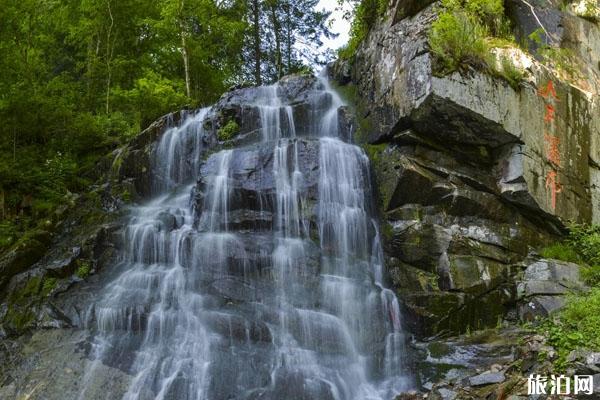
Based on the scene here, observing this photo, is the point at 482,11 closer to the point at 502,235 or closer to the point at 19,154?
the point at 502,235

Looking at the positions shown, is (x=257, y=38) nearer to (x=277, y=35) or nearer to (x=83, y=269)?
(x=277, y=35)

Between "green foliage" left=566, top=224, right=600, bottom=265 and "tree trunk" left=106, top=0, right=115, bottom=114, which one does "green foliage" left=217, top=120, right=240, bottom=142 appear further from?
"green foliage" left=566, top=224, right=600, bottom=265

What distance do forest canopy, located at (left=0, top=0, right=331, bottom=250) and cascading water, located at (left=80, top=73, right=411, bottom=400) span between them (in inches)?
100

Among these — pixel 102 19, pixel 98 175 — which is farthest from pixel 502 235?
pixel 102 19

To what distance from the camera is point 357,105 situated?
37.8 feet

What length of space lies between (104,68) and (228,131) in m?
6.99

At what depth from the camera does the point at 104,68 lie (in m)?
16.1

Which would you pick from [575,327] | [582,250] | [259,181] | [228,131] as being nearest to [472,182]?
[582,250]

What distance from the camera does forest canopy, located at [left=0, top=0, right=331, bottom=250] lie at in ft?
33.8

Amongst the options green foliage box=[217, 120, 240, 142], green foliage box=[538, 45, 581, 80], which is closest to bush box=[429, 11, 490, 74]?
green foliage box=[538, 45, 581, 80]

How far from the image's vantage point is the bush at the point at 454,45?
8.99 metres

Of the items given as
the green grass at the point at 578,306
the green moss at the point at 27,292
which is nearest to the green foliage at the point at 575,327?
the green grass at the point at 578,306

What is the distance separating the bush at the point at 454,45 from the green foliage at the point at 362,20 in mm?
2680

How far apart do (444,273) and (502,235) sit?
1.62 m
